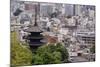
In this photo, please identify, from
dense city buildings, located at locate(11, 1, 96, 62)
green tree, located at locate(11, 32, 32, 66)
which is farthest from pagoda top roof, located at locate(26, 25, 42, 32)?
green tree, located at locate(11, 32, 32, 66)

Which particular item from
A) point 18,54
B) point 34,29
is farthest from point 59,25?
point 18,54

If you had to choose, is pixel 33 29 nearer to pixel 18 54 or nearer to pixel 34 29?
pixel 34 29

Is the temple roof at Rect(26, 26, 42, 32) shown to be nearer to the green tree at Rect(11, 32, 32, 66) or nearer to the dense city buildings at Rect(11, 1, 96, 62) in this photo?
the dense city buildings at Rect(11, 1, 96, 62)

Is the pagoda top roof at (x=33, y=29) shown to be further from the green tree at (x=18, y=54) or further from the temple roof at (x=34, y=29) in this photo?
the green tree at (x=18, y=54)

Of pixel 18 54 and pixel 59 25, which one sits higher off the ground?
pixel 59 25

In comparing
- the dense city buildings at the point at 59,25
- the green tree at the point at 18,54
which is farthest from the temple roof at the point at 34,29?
the green tree at the point at 18,54

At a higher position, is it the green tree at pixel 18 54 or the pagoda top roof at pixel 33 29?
the pagoda top roof at pixel 33 29

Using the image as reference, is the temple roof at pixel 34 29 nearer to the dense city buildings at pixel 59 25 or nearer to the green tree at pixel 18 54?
the dense city buildings at pixel 59 25
